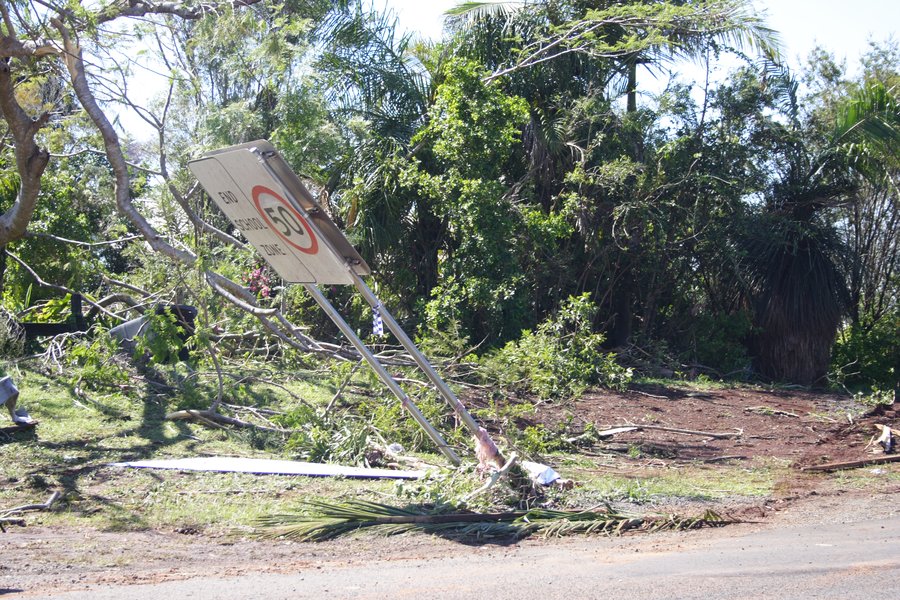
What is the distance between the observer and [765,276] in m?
15.4

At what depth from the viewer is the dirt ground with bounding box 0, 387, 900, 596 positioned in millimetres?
4707

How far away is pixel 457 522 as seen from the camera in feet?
18.9

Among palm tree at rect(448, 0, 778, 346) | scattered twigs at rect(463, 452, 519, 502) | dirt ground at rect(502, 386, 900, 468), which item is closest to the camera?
scattered twigs at rect(463, 452, 519, 502)

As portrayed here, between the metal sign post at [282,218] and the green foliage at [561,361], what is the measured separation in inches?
168

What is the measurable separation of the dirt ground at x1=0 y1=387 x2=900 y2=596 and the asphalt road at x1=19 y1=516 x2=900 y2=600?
20 cm

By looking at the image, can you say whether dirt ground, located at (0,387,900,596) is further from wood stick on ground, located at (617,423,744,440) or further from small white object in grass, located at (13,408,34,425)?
small white object in grass, located at (13,408,34,425)

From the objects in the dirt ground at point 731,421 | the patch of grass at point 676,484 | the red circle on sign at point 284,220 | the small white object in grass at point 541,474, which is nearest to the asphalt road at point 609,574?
the small white object in grass at point 541,474

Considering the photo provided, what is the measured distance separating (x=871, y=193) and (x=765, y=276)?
329 centimetres

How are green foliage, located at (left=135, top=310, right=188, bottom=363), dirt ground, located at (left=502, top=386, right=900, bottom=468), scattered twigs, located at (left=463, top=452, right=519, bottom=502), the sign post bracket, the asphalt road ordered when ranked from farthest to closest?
1. dirt ground, located at (left=502, top=386, right=900, bottom=468)
2. green foliage, located at (left=135, top=310, right=188, bottom=363)
3. the sign post bracket
4. scattered twigs, located at (left=463, top=452, right=519, bottom=502)
5. the asphalt road

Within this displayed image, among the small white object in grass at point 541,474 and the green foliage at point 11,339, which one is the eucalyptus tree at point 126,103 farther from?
the small white object in grass at point 541,474

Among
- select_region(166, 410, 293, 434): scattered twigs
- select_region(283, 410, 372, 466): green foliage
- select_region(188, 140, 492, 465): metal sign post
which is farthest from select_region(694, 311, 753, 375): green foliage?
select_region(188, 140, 492, 465): metal sign post

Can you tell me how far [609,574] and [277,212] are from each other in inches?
124

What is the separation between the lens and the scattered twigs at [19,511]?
554cm

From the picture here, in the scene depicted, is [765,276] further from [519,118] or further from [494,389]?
[494,389]
